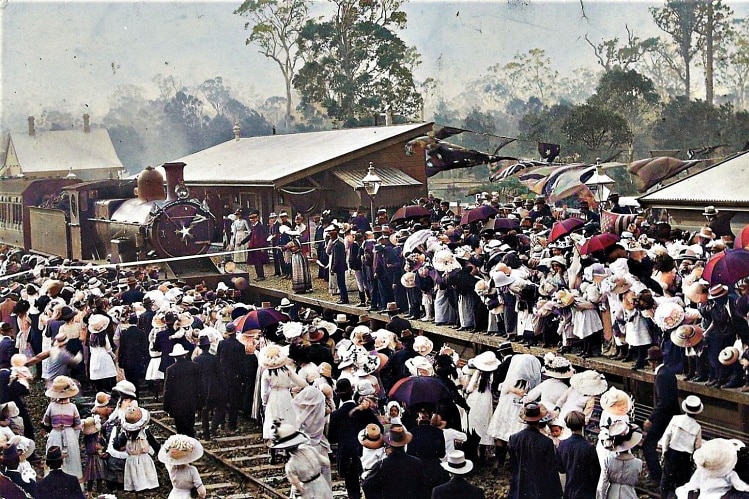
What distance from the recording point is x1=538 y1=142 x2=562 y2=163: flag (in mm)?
25255

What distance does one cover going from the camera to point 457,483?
652 centimetres

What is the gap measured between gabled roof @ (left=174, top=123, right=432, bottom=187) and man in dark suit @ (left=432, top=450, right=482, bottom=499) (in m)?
13.8

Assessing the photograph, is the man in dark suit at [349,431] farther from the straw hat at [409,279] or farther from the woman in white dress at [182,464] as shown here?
the straw hat at [409,279]

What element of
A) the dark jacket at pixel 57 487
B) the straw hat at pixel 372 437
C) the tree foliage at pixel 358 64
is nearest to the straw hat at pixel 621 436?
the straw hat at pixel 372 437

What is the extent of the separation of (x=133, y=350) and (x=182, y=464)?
600 centimetres

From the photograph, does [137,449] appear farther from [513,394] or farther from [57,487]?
[513,394]

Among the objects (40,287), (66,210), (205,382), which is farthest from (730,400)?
(66,210)

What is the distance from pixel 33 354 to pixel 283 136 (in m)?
12.6

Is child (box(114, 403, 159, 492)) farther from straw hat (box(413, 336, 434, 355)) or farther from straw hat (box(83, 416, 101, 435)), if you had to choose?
straw hat (box(413, 336, 434, 355))

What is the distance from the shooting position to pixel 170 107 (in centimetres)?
2473

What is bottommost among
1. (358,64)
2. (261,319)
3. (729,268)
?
(261,319)

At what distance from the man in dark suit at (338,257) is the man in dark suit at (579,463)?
9.45m

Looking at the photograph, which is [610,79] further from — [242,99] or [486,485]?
[486,485]

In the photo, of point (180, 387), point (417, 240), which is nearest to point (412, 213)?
point (417, 240)
